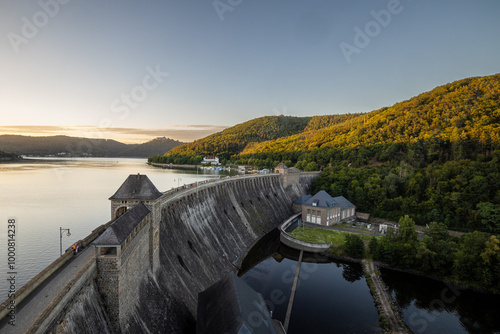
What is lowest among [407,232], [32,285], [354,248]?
[354,248]

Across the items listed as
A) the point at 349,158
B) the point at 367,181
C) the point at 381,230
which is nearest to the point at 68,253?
the point at 381,230

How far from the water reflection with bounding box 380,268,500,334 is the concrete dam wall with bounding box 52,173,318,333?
791 inches

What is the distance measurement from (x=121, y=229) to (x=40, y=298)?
463 centimetres

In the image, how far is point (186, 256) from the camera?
1121 inches

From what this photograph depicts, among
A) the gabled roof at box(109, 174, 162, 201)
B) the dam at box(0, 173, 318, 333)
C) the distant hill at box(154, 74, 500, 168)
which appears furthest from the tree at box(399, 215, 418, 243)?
the distant hill at box(154, 74, 500, 168)

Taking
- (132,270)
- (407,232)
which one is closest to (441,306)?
(407,232)

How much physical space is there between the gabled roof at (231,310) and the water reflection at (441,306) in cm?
1844

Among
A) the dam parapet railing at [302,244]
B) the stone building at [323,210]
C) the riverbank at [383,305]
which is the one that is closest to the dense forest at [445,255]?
the riverbank at [383,305]

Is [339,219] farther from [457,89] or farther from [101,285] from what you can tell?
[457,89]

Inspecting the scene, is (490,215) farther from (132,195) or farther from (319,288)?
(132,195)

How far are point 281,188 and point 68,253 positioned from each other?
55.5 meters

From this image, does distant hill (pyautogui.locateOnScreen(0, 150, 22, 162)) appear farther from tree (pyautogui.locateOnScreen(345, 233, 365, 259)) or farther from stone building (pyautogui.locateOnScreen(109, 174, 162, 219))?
tree (pyautogui.locateOnScreen(345, 233, 365, 259))

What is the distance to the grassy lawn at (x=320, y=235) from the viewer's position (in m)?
47.7

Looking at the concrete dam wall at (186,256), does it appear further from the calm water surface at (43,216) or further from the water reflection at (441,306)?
the water reflection at (441,306)
